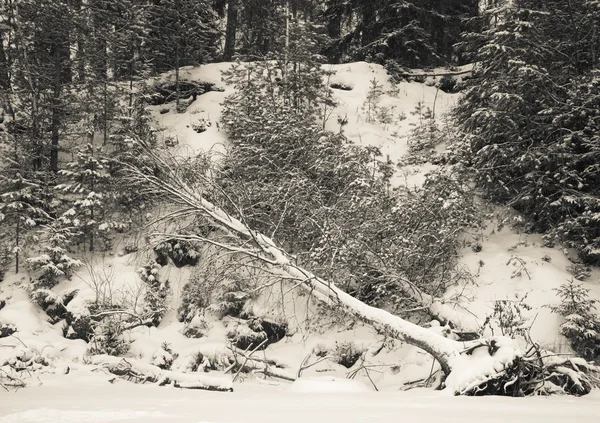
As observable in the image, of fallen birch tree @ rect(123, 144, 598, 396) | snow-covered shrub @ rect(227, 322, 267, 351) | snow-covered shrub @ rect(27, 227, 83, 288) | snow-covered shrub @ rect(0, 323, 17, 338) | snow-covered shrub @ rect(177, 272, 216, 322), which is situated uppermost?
fallen birch tree @ rect(123, 144, 598, 396)

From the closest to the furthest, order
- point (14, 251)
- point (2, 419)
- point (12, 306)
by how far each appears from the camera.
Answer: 1. point (2, 419)
2. point (12, 306)
3. point (14, 251)

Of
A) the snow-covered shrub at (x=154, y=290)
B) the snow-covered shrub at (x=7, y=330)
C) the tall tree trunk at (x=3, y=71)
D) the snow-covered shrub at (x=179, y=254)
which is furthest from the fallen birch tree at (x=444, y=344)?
the tall tree trunk at (x=3, y=71)

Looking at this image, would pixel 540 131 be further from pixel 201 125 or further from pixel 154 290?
pixel 201 125

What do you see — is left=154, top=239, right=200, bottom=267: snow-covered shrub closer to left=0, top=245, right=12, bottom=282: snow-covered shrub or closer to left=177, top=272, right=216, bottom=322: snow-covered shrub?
left=177, top=272, right=216, bottom=322: snow-covered shrub

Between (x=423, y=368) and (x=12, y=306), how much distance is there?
10.9 metres

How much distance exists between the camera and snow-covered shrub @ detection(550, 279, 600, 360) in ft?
25.1

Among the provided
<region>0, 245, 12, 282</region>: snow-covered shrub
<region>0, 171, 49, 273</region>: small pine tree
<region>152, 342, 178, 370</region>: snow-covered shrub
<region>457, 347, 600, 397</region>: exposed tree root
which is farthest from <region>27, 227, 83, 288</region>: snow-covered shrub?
<region>457, 347, 600, 397</region>: exposed tree root

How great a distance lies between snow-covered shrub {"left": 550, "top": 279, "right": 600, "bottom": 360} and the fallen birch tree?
59.8 inches

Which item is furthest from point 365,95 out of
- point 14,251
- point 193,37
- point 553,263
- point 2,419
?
point 2,419

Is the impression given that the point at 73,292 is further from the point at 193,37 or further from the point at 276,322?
the point at 193,37

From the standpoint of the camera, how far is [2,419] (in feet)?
8.81

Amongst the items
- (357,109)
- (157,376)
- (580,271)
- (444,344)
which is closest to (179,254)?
(157,376)

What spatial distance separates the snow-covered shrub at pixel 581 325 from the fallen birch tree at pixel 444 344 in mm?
1518

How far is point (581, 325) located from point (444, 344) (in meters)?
3.66
